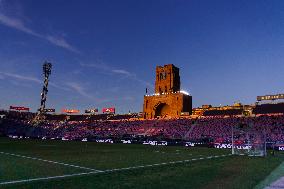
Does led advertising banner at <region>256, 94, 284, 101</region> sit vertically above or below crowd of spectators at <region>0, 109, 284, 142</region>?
above

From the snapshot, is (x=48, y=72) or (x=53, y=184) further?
(x=48, y=72)

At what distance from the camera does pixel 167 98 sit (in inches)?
4119

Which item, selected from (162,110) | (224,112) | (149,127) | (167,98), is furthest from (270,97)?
(162,110)

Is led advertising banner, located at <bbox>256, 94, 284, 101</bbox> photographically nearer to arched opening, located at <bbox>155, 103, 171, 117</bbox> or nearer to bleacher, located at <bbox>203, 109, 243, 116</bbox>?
bleacher, located at <bbox>203, 109, 243, 116</bbox>

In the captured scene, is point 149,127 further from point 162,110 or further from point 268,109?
point 268,109

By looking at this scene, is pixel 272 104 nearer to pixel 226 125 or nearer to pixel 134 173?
pixel 226 125

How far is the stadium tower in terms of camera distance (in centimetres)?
10076

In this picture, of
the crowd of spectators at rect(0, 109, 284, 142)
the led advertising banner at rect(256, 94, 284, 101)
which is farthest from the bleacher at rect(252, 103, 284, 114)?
the crowd of spectators at rect(0, 109, 284, 142)

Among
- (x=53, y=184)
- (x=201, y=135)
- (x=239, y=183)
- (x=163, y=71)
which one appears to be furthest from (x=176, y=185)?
(x=163, y=71)

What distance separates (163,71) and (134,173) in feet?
332

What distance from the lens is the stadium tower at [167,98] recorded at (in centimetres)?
10076

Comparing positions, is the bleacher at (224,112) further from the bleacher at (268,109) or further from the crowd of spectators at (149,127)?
the bleacher at (268,109)

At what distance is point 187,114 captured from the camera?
315 feet

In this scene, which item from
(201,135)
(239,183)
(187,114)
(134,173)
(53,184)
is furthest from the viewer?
(187,114)
